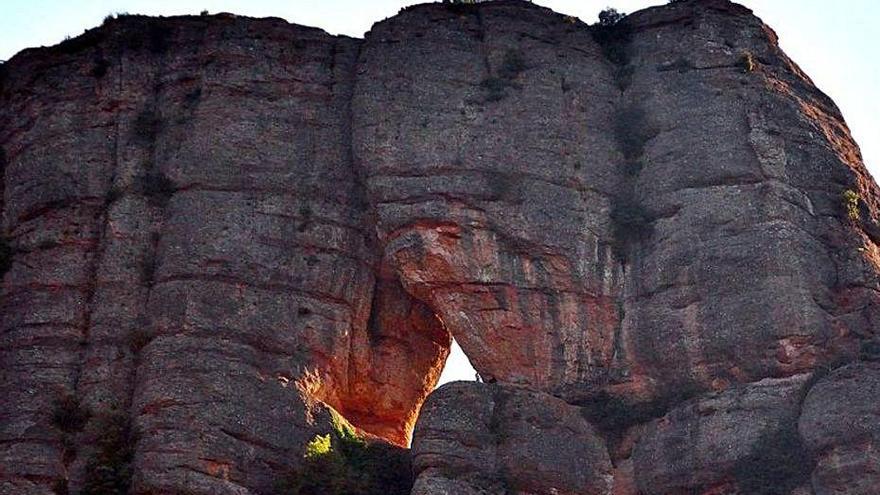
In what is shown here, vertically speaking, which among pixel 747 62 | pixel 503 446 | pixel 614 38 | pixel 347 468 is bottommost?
pixel 503 446

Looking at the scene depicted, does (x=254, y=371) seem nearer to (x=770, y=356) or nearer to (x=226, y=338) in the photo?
(x=226, y=338)

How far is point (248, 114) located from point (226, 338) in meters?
6.31

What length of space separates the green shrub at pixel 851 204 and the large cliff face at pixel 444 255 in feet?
0.75

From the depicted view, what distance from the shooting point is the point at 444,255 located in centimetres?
3753

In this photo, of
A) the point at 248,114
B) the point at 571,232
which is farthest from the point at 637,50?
the point at 248,114

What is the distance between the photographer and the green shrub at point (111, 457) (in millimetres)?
34375

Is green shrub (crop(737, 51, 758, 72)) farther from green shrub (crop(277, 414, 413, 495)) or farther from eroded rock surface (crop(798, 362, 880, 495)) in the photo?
green shrub (crop(277, 414, 413, 495))

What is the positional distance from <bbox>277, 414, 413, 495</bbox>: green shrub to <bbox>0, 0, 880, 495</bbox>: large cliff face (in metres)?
0.36

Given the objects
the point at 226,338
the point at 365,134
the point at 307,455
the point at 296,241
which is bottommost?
the point at 307,455

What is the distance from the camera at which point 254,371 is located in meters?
36.1

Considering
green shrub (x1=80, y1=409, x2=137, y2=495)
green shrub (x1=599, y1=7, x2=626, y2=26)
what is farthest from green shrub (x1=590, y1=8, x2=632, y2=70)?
green shrub (x1=80, y1=409, x2=137, y2=495)

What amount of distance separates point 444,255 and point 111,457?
8.51 metres

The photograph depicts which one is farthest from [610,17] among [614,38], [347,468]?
[347,468]

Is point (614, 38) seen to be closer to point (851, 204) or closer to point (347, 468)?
point (851, 204)
